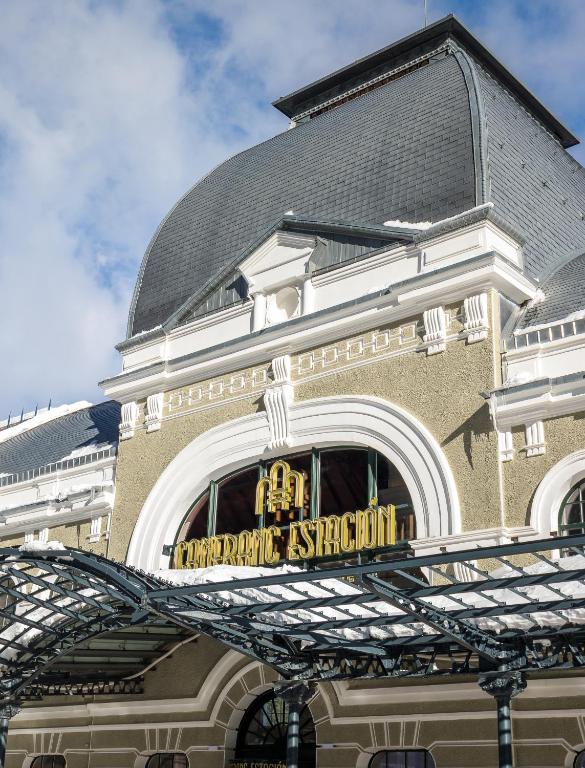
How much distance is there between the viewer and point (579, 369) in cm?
1427

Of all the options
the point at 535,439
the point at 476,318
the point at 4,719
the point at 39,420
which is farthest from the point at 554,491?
the point at 39,420

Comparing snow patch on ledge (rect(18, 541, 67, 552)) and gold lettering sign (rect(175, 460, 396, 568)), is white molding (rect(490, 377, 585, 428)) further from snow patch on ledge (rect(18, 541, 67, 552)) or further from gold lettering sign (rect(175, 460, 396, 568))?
snow patch on ledge (rect(18, 541, 67, 552))

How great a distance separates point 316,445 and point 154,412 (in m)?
4.08

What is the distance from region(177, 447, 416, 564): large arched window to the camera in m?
15.8

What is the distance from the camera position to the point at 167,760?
17.5m

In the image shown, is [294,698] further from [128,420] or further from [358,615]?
[128,420]

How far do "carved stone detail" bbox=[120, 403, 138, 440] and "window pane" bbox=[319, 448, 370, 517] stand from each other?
4.43 metres

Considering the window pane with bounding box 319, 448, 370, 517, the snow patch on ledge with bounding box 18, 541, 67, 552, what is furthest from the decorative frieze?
the snow patch on ledge with bounding box 18, 541, 67, 552

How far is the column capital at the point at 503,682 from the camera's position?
11.2 meters

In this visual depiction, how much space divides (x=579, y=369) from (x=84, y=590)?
7.86 meters

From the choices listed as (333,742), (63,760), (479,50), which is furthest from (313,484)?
(479,50)

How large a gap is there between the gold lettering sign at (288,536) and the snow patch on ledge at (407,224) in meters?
4.45

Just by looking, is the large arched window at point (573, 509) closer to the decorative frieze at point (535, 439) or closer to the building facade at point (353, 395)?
the building facade at point (353, 395)

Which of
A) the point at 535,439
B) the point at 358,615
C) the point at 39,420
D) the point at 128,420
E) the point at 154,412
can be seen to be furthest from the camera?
the point at 39,420
